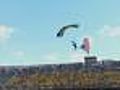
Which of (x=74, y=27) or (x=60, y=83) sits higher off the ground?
(x=74, y=27)

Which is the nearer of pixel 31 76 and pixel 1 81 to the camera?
pixel 1 81

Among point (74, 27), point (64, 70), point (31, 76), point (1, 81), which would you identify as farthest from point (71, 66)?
point (74, 27)

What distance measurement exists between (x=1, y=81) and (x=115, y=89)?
1922 centimetres

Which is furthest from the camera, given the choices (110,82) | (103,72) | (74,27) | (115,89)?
(103,72)

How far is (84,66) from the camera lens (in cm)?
8106

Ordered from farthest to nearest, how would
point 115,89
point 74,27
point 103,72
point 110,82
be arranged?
point 103,72 → point 110,82 → point 115,89 → point 74,27

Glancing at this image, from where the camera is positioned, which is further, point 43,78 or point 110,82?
point 43,78

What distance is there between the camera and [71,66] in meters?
82.8

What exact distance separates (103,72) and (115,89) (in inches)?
468

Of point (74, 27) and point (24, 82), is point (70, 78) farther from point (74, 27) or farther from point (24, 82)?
point (74, 27)

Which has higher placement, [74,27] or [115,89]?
[74,27]

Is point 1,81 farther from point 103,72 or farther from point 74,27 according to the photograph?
point 74,27

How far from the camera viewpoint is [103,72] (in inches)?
3142

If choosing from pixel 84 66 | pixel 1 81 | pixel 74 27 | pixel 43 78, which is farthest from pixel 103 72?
pixel 74 27
